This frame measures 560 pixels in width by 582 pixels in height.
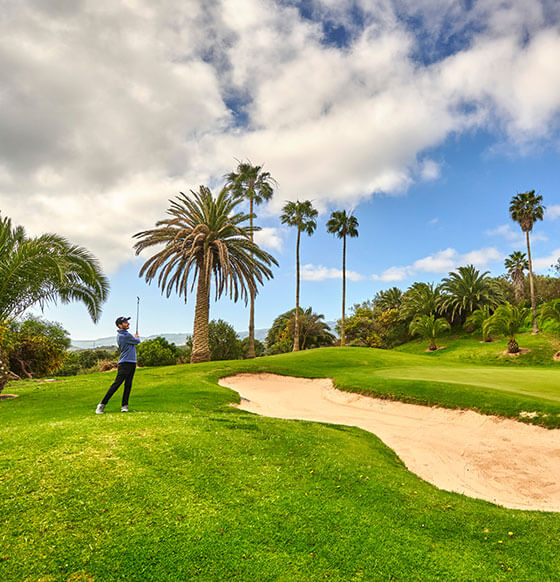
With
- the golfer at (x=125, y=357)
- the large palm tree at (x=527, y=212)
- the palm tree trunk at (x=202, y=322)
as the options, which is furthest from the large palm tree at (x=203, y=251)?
the large palm tree at (x=527, y=212)

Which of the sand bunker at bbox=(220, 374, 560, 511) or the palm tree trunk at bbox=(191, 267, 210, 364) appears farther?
the palm tree trunk at bbox=(191, 267, 210, 364)

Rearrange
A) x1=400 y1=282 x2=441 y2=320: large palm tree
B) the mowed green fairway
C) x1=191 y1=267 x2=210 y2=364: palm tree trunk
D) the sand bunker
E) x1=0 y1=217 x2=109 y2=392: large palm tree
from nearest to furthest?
the mowed green fairway → the sand bunker → x1=0 y1=217 x2=109 y2=392: large palm tree → x1=191 y1=267 x2=210 y2=364: palm tree trunk → x1=400 y1=282 x2=441 y2=320: large palm tree

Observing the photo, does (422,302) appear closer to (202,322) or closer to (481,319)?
(481,319)

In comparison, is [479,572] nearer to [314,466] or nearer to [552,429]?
[314,466]

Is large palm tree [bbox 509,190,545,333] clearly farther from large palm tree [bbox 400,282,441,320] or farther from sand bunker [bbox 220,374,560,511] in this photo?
sand bunker [bbox 220,374,560,511]

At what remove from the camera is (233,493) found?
17.5 feet

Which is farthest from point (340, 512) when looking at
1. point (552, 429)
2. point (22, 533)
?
point (552, 429)

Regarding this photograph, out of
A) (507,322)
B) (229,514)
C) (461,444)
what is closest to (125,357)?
(229,514)

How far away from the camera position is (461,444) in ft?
38.1

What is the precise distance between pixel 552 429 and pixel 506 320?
1008 inches

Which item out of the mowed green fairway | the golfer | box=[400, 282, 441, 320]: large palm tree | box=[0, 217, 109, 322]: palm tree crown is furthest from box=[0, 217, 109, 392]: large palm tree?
box=[400, 282, 441, 320]: large palm tree

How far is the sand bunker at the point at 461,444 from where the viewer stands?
8.87m

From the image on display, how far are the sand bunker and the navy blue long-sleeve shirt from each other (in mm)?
6621

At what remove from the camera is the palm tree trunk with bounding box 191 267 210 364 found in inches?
1192
